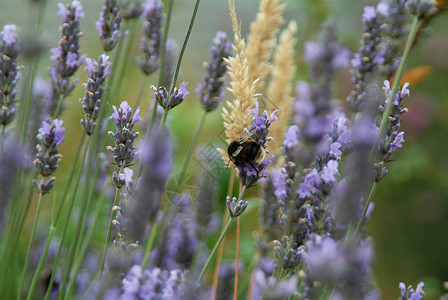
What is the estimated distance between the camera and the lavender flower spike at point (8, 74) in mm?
1341

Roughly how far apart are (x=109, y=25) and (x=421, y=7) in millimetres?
853

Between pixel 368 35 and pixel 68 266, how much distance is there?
1018mm

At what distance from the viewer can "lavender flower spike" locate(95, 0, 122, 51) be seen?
1431 millimetres

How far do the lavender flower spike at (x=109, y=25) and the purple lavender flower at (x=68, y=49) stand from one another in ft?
0.22

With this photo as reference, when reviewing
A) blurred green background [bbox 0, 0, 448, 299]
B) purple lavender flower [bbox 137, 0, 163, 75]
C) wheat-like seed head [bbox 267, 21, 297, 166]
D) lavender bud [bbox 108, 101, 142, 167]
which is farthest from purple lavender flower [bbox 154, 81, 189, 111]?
blurred green background [bbox 0, 0, 448, 299]

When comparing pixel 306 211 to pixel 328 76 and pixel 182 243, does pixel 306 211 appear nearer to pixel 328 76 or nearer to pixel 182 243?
pixel 328 76

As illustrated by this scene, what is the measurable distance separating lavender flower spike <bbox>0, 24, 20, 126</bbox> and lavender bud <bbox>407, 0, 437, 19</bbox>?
1.03 meters

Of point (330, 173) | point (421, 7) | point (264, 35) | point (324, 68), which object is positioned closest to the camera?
point (324, 68)

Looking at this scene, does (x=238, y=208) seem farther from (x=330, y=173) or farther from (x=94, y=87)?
(x=94, y=87)

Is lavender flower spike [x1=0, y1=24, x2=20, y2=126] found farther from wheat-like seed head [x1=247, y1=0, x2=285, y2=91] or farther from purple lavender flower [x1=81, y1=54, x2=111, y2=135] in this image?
wheat-like seed head [x1=247, y1=0, x2=285, y2=91]

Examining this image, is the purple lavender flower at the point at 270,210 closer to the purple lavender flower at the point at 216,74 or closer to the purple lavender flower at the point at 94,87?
the purple lavender flower at the point at 216,74

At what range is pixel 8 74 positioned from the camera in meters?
1.35

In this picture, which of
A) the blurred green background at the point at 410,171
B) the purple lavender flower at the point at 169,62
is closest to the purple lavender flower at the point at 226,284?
the purple lavender flower at the point at 169,62

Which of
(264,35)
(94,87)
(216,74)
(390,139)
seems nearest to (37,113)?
(94,87)
